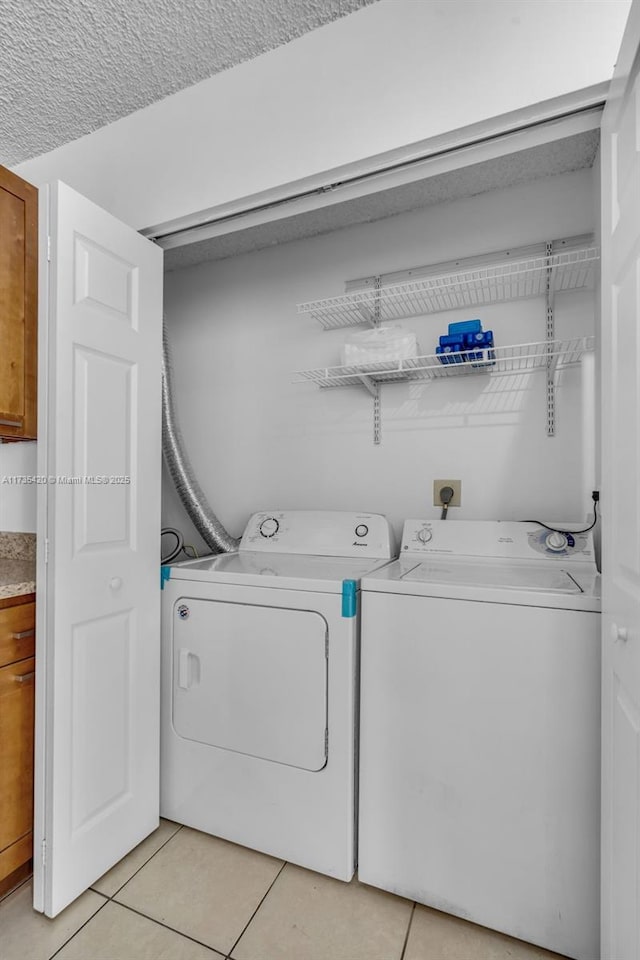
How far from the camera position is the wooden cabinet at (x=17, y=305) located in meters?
1.59

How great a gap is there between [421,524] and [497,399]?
593mm

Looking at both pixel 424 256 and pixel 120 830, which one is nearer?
pixel 120 830

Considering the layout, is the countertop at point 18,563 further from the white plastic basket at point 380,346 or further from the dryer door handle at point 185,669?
the white plastic basket at point 380,346

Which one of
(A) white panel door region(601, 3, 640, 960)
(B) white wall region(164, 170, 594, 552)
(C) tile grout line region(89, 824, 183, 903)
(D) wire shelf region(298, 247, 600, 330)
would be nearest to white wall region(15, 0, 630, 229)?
(A) white panel door region(601, 3, 640, 960)

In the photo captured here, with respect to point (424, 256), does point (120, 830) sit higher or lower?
lower

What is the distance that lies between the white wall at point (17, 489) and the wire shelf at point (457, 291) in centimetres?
119

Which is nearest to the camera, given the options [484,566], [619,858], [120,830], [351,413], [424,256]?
[619,858]

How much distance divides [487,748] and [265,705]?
69cm

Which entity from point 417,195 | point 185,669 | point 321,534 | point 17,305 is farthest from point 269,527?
point 417,195

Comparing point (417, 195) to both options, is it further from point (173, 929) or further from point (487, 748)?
point (173, 929)

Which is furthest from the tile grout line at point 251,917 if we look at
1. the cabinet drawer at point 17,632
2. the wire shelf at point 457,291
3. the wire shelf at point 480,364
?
the wire shelf at point 457,291

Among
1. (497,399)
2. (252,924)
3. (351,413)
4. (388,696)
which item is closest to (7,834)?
(252,924)

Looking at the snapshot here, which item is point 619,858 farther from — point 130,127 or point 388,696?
point 130,127

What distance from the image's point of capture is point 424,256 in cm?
212
